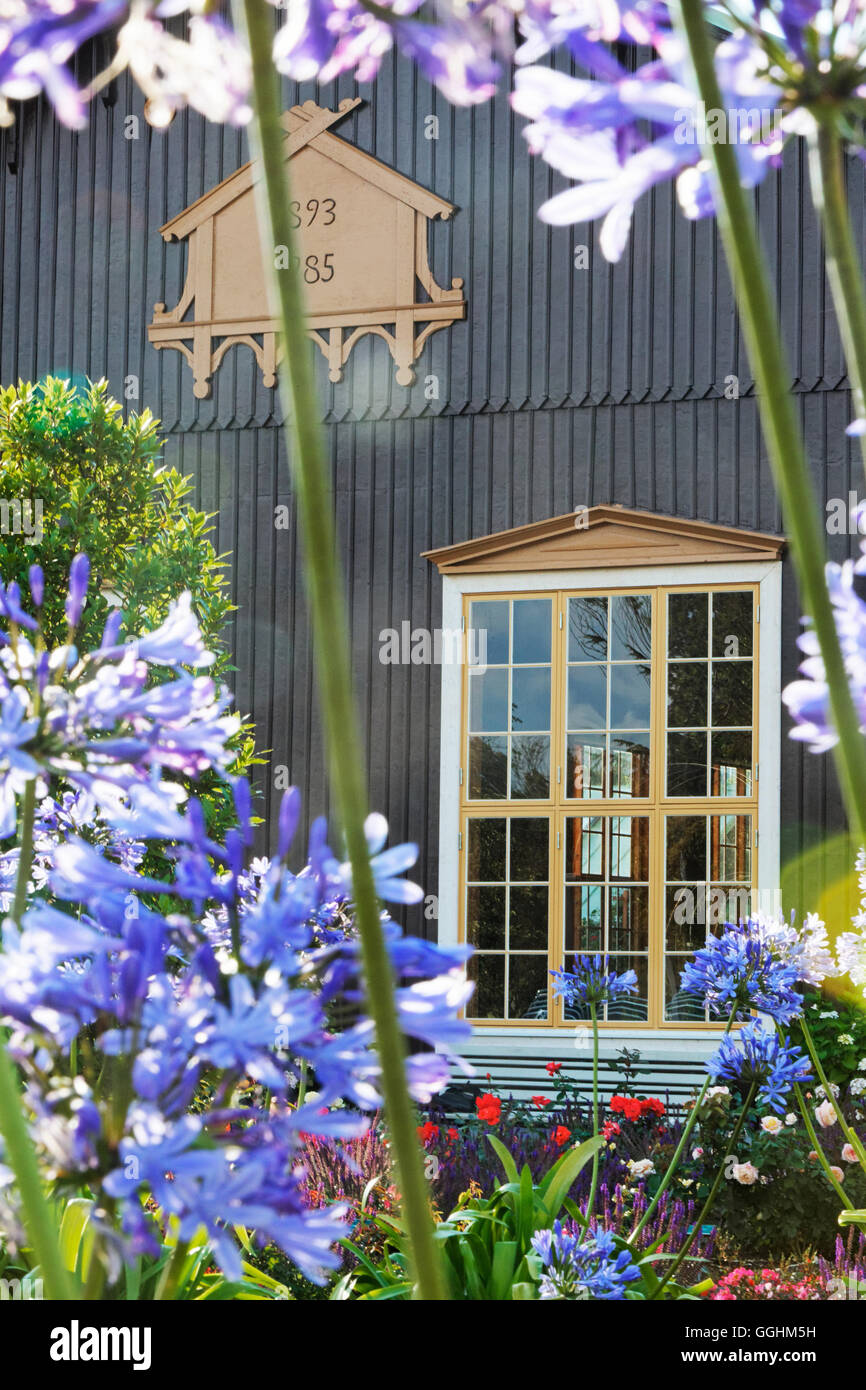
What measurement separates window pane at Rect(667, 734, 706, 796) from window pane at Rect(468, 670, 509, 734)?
81 centimetres

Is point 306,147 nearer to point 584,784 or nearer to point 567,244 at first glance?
point 567,244

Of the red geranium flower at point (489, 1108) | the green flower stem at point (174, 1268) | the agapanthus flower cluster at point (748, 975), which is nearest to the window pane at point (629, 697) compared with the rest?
the red geranium flower at point (489, 1108)

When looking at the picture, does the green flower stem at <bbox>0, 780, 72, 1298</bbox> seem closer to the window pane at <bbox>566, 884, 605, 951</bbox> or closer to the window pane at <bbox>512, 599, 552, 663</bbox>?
the window pane at <bbox>566, 884, 605, 951</bbox>

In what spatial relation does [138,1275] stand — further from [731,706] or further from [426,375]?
[426,375]

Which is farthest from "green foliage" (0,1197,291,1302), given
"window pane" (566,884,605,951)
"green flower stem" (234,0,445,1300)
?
"window pane" (566,884,605,951)

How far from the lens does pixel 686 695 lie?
600 centimetres

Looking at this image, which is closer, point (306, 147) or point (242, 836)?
point (242, 836)

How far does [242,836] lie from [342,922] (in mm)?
2466

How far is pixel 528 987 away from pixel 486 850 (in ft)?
2.27

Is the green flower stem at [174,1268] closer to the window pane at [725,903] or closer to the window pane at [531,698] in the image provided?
the window pane at [725,903]

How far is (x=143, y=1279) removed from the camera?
197cm

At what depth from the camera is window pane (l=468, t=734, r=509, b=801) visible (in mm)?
6207

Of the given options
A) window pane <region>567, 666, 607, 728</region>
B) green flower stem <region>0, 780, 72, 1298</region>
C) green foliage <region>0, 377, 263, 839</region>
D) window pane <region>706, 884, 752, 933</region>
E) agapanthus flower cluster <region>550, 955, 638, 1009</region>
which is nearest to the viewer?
green flower stem <region>0, 780, 72, 1298</region>
